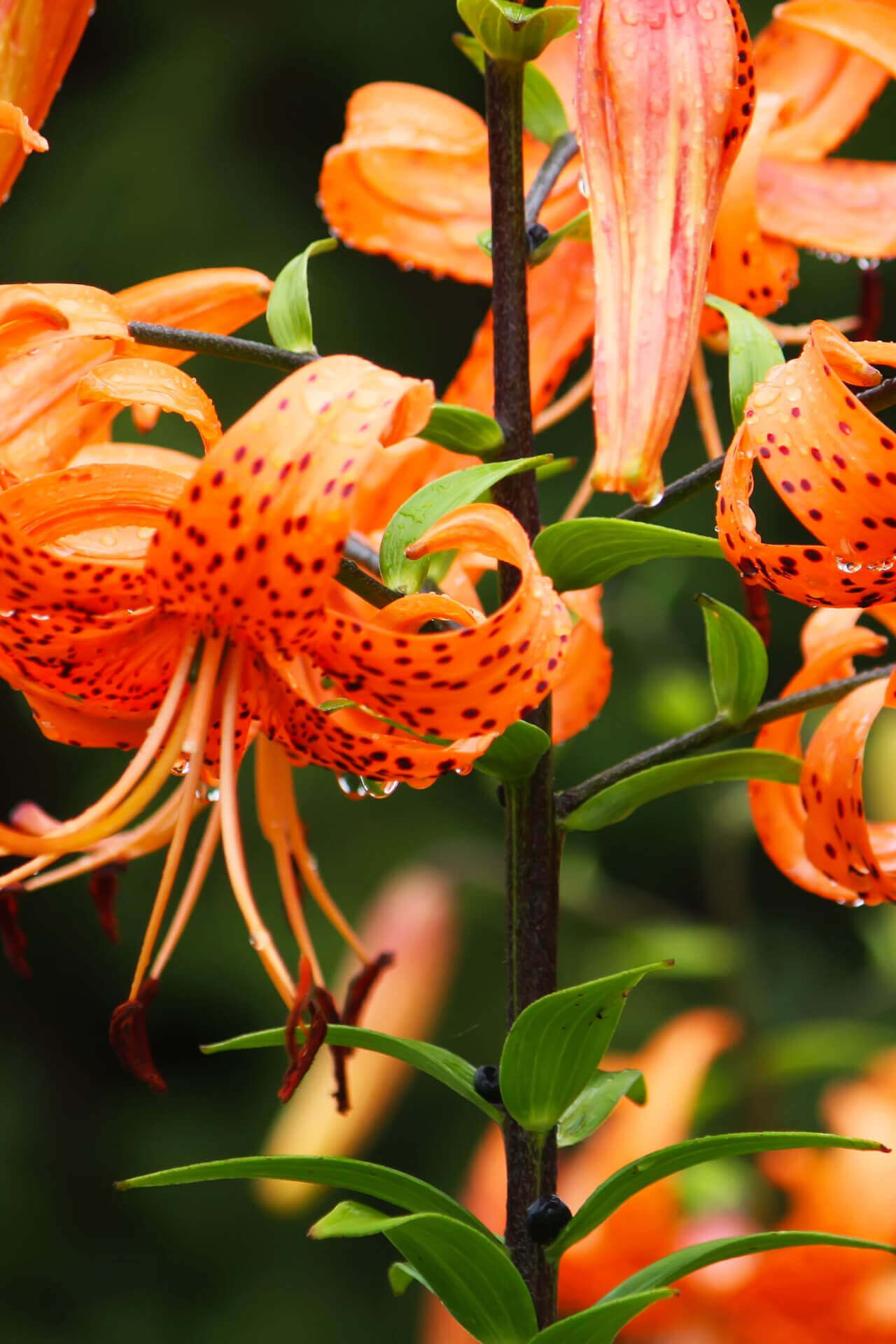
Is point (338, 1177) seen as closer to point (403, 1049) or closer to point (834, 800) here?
point (403, 1049)

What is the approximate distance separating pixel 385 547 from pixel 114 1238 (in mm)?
2080

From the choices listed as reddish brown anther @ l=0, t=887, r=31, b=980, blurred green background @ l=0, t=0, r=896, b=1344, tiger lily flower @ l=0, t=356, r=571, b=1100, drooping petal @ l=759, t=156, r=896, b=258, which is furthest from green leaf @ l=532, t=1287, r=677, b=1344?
blurred green background @ l=0, t=0, r=896, b=1344

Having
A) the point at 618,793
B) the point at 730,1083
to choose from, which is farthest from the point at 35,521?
the point at 730,1083

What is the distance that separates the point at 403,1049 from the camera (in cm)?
60

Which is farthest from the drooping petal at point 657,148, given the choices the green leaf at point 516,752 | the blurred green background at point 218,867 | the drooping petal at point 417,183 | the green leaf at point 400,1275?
the blurred green background at point 218,867

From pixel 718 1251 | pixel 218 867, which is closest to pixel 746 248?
pixel 718 1251

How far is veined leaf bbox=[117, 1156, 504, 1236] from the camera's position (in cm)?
55

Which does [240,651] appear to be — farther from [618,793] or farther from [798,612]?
[798,612]

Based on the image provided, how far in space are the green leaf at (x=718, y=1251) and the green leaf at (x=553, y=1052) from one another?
7cm

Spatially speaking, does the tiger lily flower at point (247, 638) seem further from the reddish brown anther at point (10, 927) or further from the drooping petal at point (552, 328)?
the drooping petal at point (552, 328)

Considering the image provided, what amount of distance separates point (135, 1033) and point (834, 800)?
0.94ft

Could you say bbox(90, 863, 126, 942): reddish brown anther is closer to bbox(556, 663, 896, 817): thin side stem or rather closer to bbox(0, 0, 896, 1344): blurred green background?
bbox(556, 663, 896, 817): thin side stem

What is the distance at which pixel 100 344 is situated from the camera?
0.62m

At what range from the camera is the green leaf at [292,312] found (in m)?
0.59
